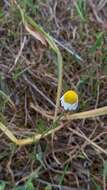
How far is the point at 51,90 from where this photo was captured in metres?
1.58

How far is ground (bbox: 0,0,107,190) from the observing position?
57.4 inches

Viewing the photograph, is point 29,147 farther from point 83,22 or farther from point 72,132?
point 83,22

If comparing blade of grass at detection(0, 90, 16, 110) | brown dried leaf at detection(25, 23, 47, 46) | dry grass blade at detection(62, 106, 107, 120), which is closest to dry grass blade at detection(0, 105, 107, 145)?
dry grass blade at detection(62, 106, 107, 120)

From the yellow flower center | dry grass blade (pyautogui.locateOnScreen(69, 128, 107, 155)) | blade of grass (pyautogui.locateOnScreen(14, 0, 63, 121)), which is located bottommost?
dry grass blade (pyautogui.locateOnScreen(69, 128, 107, 155))

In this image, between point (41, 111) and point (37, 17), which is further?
point (37, 17)

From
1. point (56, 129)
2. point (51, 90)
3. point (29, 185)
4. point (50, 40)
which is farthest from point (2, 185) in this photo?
point (50, 40)

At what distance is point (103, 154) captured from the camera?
1.49 m

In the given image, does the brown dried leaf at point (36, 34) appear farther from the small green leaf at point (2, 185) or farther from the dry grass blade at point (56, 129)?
the small green leaf at point (2, 185)

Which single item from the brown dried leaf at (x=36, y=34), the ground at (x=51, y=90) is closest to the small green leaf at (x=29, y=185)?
the ground at (x=51, y=90)

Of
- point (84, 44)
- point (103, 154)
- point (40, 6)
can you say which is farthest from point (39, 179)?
point (40, 6)

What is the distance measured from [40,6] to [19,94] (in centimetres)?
36

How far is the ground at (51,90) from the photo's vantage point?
4.79 ft

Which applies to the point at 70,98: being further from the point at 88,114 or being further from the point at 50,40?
the point at 50,40

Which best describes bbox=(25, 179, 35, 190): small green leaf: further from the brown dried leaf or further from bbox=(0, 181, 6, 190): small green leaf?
the brown dried leaf
